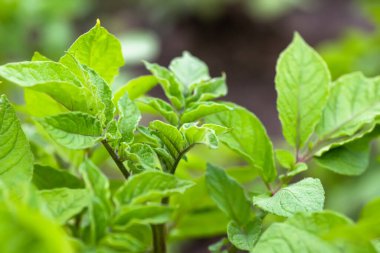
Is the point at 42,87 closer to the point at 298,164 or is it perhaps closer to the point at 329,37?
the point at 298,164

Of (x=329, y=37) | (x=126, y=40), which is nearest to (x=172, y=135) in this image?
(x=126, y=40)

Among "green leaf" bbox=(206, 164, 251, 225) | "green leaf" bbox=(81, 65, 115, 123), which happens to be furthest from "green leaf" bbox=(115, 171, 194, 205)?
"green leaf" bbox=(206, 164, 251, 225)

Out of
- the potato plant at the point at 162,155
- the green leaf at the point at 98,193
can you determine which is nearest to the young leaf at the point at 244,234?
the potato plant at the point at 162,155

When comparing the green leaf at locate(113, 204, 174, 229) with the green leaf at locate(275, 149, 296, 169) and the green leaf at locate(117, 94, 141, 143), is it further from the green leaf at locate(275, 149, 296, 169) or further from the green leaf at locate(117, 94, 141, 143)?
the green leaf at locate(275, 149, 296, 169)

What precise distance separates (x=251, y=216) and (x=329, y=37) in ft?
15.2

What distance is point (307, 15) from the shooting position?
5.88m

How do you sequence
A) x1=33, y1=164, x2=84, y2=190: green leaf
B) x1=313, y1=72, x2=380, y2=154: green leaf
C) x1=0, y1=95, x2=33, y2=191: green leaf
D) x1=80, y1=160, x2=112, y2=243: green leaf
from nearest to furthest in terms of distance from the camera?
x1=80, y1=160, x2=112, y2=243: green leaf < x1=0, y1=95, x2=33, y2=191: green leaf < x1=33, y1=164, x2=84, y2=190: green leaf < x1=313, y1=72, x2=380, y2=154: green leaf

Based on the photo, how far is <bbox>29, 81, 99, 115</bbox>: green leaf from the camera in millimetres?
769

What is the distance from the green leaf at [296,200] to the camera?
0.80 metres

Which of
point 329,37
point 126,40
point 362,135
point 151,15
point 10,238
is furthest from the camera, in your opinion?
point 151,15

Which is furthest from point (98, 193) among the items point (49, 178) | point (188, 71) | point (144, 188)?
point (188, 71)

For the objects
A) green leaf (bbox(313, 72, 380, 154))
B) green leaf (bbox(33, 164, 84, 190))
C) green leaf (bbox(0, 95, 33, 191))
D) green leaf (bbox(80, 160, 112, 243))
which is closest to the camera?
green leaf (bbox(80, 160, 112, 243))

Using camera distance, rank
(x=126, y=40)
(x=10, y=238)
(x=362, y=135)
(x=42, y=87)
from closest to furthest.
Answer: (x=10, y=238), (x=42, y=87), (x=362, y=135), (x=126, y=40)

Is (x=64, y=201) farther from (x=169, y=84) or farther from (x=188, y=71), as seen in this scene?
(x=188, y=71)
